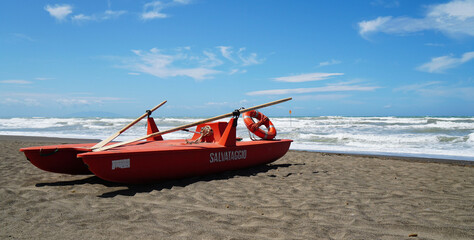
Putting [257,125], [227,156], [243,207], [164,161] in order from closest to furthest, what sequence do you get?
1. [243,207]
2. [164,161]
3. [227,156]
4. [257,125]

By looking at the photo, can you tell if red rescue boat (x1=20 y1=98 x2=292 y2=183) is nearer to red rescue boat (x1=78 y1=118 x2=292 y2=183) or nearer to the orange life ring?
red rescue boat (x1=78 y1=118 x2=292 y2=183)

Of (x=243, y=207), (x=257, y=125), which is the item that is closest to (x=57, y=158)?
(x=243, y=207)

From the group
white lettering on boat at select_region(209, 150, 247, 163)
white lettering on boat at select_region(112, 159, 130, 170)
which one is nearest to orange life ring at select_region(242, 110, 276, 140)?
white lettering on boat at select_region(209, 150, 247, 163)

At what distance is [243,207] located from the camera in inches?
134

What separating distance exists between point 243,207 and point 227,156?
69.8 inches

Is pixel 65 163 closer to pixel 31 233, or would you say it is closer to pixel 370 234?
pixel 31 233

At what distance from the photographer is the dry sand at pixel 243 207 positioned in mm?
2680

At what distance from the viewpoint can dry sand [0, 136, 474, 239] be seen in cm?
268

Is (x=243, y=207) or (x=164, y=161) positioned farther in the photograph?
(x=164, y=161)

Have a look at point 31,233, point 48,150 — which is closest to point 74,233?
point 31,233

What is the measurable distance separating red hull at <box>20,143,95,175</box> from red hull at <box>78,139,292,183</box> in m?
0.69

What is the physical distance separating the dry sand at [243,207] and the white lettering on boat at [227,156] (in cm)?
30

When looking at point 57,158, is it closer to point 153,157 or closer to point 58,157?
point 58,157

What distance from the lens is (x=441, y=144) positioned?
36.8 feet
